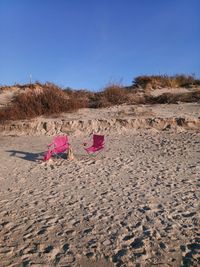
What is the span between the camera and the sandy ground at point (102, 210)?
3768mm

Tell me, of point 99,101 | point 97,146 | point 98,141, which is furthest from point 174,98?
point 97,146

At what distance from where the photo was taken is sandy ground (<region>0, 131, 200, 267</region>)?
3.77 metres

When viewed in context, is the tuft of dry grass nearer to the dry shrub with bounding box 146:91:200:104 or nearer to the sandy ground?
the dry shrub with bounding box 146:91:200:104

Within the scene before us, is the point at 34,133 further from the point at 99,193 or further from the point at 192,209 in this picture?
the point at 192,209

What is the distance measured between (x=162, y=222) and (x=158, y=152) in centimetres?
447

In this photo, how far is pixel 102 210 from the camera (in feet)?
16.3

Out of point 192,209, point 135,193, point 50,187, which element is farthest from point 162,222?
point 50,187

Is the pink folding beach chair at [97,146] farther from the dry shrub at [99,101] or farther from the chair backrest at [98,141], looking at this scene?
the dry shrub at [99,101]

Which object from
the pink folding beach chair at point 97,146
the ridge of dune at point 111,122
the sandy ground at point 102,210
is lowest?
the sandy ground at point 102,210

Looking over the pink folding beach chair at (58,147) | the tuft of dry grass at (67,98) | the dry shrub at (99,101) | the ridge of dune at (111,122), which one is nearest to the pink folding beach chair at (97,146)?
the pink folding beach chair at (58,147)

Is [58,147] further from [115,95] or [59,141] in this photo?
[115,95]

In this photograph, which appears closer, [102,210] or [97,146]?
[102,210]

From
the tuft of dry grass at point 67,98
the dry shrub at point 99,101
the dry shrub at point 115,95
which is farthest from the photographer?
the dry shrub at point 115,95

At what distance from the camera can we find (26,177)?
6.89 meters
